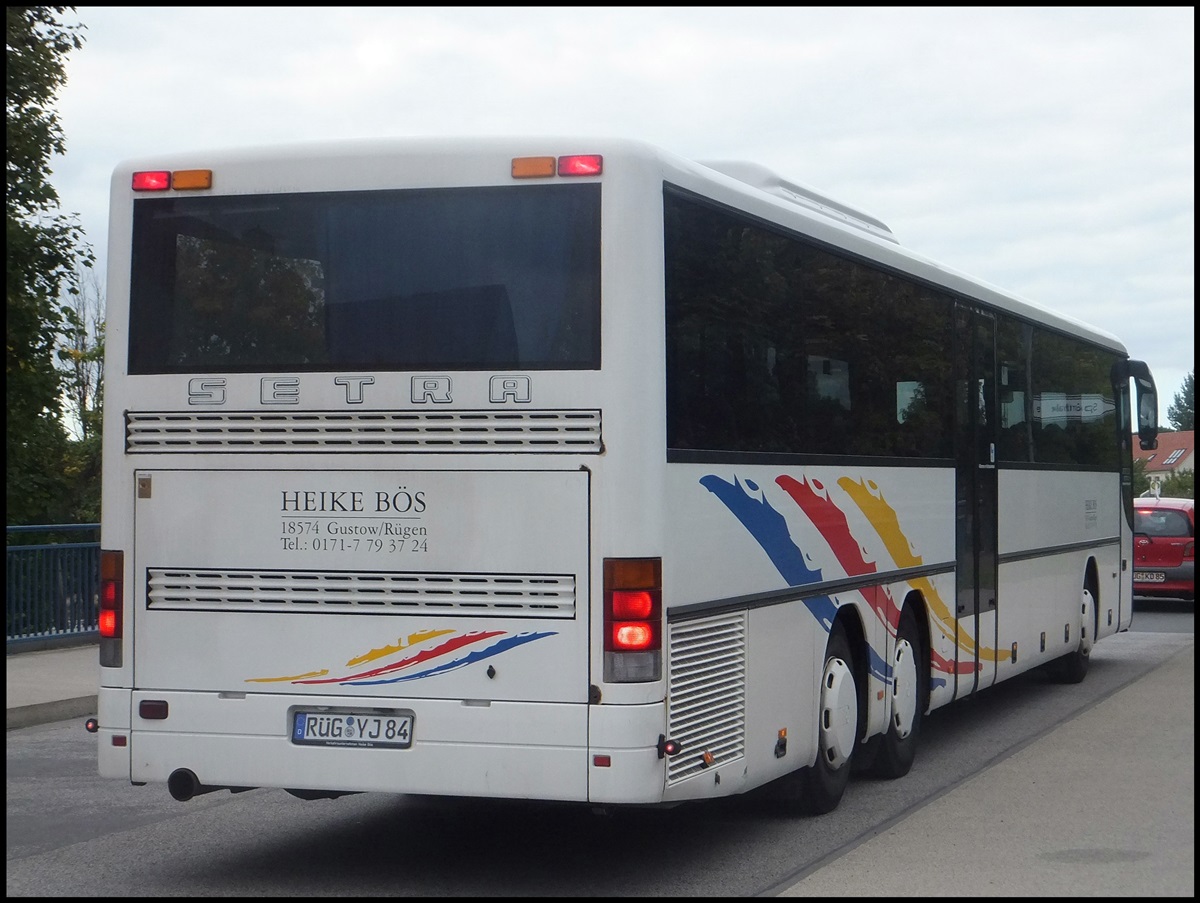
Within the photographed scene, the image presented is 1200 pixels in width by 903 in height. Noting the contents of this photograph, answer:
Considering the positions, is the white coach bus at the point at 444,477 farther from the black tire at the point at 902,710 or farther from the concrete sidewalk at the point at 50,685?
the concrete sidewalk at the point at 50,685

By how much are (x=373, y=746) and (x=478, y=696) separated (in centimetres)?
51

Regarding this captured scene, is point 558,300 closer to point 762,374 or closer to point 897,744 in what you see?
point 762,374

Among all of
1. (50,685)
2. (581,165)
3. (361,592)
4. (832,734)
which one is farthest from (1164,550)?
(361,592)

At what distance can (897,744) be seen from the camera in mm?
10500

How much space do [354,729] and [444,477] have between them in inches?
44.9

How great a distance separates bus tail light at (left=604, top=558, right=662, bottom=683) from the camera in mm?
7078

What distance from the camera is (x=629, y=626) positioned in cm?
709

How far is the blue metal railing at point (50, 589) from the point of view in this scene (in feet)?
56.9

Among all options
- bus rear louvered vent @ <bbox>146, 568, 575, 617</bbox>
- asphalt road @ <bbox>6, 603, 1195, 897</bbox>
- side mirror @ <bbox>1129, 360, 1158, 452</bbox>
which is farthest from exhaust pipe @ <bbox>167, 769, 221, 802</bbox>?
side mirror @ <bbox>1129, 360, 1158, 452</bbox>

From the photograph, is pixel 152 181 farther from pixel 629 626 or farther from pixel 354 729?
pixel 629 626

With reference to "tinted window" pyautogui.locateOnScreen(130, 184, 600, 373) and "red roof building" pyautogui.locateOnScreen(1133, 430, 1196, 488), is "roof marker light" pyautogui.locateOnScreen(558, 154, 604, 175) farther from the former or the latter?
Result: "red roof building" pyautogui.locateOnScreen(1133, 430, 1196, 488)

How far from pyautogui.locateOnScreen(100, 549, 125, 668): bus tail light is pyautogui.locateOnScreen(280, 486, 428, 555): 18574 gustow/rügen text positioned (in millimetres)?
823

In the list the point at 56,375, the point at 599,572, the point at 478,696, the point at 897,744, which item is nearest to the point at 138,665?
the point at 478,696

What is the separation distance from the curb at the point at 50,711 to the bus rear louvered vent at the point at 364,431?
633 cm
